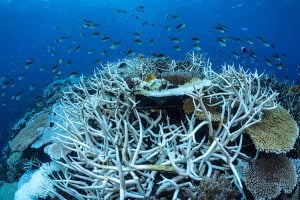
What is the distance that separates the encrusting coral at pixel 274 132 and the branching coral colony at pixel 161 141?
5.5 inches

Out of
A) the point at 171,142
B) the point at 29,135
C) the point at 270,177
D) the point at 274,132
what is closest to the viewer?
the point at 270,177

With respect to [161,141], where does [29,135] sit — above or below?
below

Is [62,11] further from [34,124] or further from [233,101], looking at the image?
[233,101]

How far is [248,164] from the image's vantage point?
3773mm

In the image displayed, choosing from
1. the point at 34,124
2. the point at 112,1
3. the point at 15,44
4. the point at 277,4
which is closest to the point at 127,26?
the point at 15,44

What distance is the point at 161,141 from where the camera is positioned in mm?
4230

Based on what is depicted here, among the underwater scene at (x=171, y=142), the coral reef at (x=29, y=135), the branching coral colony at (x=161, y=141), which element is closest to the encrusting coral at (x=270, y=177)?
the underwater scene at (x=171, y=142)

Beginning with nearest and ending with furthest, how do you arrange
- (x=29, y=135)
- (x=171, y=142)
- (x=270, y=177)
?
(x=270, y=177) → (x=171, y=142) → (x=29, y=135)

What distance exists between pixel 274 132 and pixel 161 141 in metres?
1.49

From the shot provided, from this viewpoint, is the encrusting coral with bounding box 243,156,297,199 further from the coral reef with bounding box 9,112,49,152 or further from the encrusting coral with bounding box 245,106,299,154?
the coral reef with bounding box 9,112,49,152

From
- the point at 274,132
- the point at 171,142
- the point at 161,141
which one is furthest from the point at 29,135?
the point at 274,132

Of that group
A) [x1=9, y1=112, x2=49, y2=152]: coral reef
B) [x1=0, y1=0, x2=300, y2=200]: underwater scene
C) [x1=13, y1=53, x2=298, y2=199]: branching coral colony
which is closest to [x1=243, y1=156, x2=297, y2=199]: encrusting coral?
[x1=0, y1=0, x2=300, y2=200]: underwater scene

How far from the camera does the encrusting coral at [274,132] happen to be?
3768mm

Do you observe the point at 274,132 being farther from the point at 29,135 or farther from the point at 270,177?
the point at 29,135
